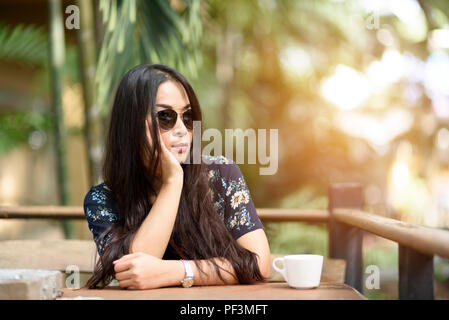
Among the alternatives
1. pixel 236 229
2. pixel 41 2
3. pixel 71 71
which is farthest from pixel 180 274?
pixel 41 2

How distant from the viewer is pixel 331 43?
10.0 m

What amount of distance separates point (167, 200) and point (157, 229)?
96 mm

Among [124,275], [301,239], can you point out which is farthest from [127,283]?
[301,239]

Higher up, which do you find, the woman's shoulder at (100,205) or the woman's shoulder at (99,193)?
the woman's shoulder at (99,193)

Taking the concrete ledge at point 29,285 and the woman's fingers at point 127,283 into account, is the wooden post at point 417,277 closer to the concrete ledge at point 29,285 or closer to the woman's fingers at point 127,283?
the woman's fingers at point 127,283

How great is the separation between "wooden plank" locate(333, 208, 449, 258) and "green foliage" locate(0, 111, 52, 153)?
349 cm

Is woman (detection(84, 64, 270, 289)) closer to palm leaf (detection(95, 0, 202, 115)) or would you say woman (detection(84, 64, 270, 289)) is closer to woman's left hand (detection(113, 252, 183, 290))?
woman's left hand (detection(113, 252, 183, 290))

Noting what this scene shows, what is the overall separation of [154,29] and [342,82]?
289 inches

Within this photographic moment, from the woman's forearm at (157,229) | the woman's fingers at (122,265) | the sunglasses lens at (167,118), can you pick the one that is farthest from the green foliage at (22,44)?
the woman's fingers at (122,265)

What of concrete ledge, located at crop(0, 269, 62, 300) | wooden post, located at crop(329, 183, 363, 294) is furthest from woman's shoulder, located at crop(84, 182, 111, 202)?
wooden post, located at crop(329, 183, 363, 294)

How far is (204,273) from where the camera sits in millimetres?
1632

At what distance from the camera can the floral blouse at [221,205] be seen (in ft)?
6.05

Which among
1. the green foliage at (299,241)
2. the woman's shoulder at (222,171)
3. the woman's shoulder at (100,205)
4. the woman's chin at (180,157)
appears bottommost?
the green foliage at (299,241)
